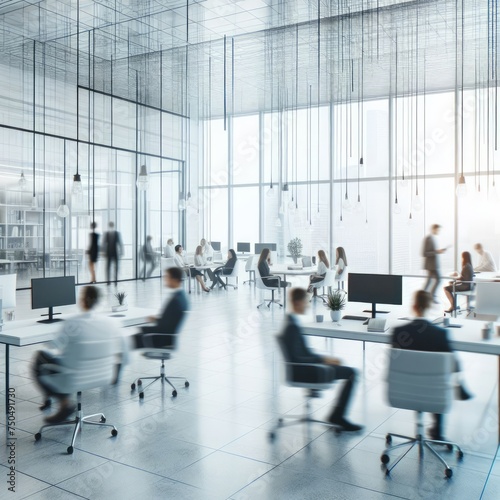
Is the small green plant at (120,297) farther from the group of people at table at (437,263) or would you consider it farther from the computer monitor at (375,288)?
the group of people at table at (437,263)

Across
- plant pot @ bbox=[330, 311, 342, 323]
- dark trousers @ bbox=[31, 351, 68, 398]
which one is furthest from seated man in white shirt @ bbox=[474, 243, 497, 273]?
dark trousers @ bbox=[31, 351, 68, 398]

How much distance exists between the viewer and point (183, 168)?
61.0 ft

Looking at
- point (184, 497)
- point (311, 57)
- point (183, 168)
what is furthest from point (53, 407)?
point (183, 168)

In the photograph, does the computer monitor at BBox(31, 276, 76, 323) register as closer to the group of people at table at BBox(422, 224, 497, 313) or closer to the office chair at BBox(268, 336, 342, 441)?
the office chair at BBox(268, 336, 342, 441)

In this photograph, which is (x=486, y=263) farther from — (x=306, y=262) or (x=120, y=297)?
(x=120, y=297)

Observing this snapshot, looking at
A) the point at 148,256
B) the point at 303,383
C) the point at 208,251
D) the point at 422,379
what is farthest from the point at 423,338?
the point at 148,256

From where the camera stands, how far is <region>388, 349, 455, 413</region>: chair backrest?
3.51 m

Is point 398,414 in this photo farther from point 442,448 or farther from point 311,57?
point 311,57

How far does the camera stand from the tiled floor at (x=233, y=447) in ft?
11.3

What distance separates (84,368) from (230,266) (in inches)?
402

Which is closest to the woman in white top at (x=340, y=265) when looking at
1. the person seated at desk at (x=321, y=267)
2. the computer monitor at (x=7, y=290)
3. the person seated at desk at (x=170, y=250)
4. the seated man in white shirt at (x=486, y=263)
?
the person seated at desk at (x=321, y=267)

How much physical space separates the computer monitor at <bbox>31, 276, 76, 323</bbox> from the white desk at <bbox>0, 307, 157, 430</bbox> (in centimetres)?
21

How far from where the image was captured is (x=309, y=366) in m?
4.19

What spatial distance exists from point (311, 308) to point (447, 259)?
650 centimetres
